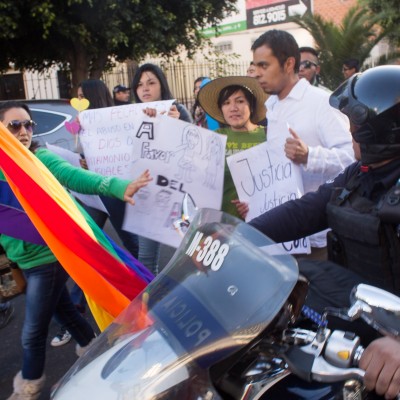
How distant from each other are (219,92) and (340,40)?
45.4 feet

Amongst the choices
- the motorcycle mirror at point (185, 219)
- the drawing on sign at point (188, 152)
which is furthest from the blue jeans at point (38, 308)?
the motorcycle mirror at point (185, 219)

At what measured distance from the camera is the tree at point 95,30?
13.6m

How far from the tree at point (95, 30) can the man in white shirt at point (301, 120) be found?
36.3 feet

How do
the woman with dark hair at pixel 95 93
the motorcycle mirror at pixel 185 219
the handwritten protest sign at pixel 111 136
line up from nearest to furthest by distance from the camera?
the motorcycle mirror at pixel 185 219 → the handwritten protest sign at pixel 111 136 → the woman with dark hair at pixel 95 93

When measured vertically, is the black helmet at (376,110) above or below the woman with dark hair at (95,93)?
below


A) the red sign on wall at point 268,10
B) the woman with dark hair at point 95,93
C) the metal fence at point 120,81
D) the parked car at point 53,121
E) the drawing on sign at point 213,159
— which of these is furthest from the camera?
the red sign on wall at point 268,10

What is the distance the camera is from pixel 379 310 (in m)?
1.06

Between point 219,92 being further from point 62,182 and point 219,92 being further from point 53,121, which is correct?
point 53,121

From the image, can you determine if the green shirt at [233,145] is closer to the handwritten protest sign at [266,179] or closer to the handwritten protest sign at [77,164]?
the handwritten protest sign at [266,179]

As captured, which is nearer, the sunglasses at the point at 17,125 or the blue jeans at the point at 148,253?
the sunglasses at the point at 17,125

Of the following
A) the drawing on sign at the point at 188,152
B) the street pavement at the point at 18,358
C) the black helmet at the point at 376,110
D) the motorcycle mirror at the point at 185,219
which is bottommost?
the street pavement at the point at 18,358

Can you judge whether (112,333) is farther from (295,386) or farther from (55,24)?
(55,24)

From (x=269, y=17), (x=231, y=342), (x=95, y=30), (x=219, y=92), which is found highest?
(x=269, y=17)

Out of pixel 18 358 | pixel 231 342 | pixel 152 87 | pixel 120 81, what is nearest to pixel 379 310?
pixel 231 342
